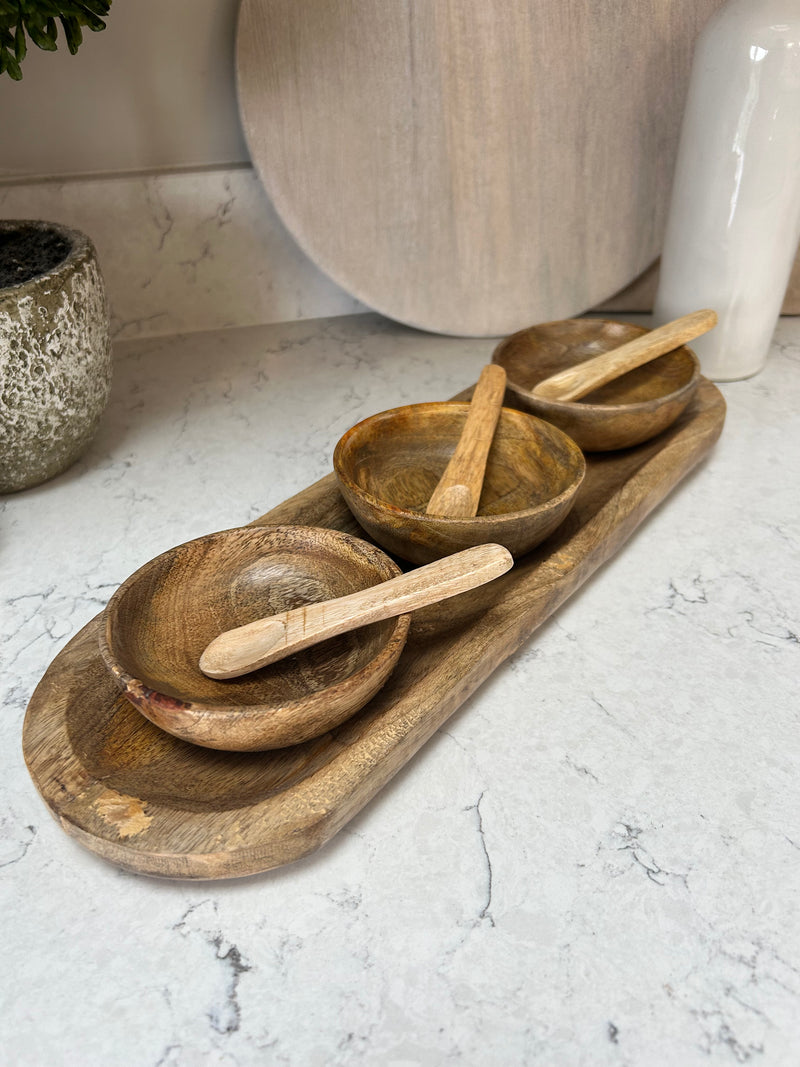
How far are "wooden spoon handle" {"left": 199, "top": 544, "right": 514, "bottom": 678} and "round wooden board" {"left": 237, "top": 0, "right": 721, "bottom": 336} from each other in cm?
59

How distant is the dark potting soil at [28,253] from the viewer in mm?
→ 795

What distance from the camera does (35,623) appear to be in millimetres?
681

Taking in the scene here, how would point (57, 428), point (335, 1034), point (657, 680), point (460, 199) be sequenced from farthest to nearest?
point (460, 199), point (57, 428), point (657, 680), point (335, 1034)

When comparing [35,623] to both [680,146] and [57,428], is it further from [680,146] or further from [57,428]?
[680,146]

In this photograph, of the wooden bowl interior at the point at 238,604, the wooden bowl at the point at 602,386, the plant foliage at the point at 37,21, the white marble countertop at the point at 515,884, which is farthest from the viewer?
the wooden bowl at the point at 602,386

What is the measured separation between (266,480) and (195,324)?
1.14 ft

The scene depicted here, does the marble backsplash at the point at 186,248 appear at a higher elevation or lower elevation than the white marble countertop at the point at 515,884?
higher

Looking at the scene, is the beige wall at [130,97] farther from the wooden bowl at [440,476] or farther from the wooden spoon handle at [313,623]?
the wooden spoon handle at [313,623]

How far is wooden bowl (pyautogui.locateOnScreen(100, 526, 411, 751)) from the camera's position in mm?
473

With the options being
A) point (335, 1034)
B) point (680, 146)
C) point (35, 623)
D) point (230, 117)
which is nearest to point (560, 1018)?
point (335, 1034)

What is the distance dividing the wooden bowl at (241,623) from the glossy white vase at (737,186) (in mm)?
565

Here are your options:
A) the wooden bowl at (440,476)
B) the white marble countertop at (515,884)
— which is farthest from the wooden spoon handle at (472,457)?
the white marble countertop at (515,884)

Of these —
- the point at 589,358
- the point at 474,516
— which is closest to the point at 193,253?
the point at 589,358

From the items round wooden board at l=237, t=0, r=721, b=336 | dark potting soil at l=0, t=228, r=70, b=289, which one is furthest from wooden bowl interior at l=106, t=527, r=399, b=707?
round wooden board at l=237, t=0, r=721, b=336
